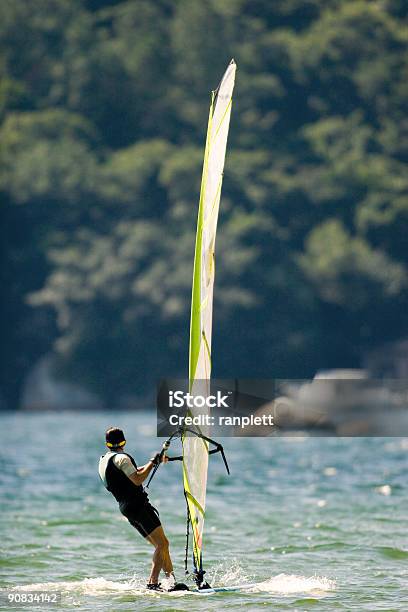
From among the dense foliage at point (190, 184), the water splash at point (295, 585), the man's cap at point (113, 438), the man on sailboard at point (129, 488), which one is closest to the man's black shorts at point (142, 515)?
the man on sailboard at point (129, 488)

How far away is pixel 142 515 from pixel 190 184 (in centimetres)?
6747

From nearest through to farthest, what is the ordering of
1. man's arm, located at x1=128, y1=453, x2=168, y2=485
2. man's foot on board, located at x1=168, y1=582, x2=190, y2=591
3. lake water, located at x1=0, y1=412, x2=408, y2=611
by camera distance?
man's arm, located at x1=128, y1=453, x2=168, y2=485, man's foot on board, located at x1=168, y1=582, x2=190, y2=591, lake water, located at x1=0, y1=412, x2=408, y2=611

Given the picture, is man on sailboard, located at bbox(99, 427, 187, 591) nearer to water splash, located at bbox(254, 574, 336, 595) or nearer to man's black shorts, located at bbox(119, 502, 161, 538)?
man's black shorts, located at bbox(119, 502, 161, 538)

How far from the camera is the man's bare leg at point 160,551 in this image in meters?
11.0

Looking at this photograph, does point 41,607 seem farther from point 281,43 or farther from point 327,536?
point 281,43

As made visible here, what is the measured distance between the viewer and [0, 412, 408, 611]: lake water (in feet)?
38.4

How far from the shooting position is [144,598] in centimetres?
1143

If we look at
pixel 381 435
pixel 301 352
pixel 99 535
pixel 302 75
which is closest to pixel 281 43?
pixel 302 75

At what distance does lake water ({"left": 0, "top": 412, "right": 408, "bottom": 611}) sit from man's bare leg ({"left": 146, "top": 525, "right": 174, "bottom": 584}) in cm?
26

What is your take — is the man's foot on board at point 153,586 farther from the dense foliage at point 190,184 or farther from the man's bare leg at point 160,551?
the dense foliage at point 190,184

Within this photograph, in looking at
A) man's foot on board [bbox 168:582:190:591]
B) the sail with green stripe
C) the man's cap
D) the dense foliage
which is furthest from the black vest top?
the dense foliage

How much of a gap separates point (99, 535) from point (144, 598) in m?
4.85

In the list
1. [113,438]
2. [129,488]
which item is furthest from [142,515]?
[113,438]

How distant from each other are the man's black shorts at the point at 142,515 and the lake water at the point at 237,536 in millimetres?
668
